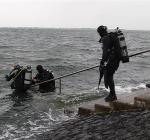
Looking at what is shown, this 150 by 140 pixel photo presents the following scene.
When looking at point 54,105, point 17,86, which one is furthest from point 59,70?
point 54,105

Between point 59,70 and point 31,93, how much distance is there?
5.98 metres

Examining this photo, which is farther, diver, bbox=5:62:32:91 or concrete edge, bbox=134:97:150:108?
diver, bbox=5:62:32:91

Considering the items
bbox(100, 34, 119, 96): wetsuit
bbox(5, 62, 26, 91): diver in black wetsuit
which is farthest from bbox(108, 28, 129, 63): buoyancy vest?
bbox(5, 62, 26, 91): diver in black wetsuit

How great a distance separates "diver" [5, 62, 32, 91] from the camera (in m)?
8.43

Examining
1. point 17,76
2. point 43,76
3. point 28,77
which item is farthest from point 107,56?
point 17,76

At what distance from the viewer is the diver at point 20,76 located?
332 inches

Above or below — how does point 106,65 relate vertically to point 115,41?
below

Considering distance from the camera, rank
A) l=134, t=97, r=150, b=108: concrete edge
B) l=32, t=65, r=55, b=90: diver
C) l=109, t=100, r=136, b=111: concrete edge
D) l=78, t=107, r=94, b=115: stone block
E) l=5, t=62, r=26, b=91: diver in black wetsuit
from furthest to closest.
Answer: l=32, t=65, r=55, b=90: diver, l=5, t=62, r=26, b=91: diver in black wetsuit, l=78, t=107, r=94, b=115: stone block, l=109, t=100, r=136, b=111: concrete edge, l=134, t=97, r=150, b=108: concrete edge

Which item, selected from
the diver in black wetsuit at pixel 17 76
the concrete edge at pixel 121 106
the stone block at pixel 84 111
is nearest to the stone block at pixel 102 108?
the concrete edge at pixel 121 106

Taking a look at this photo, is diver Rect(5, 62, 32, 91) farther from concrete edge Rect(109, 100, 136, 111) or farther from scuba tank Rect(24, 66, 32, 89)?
concrete edge Rect(109, 100, 136, 111)

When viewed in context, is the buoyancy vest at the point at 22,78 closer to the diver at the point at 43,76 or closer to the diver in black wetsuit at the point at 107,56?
the diver at the point at 43,76

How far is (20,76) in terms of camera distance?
336 inches

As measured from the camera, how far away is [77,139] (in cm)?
401

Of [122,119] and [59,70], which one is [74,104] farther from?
[59,70]
